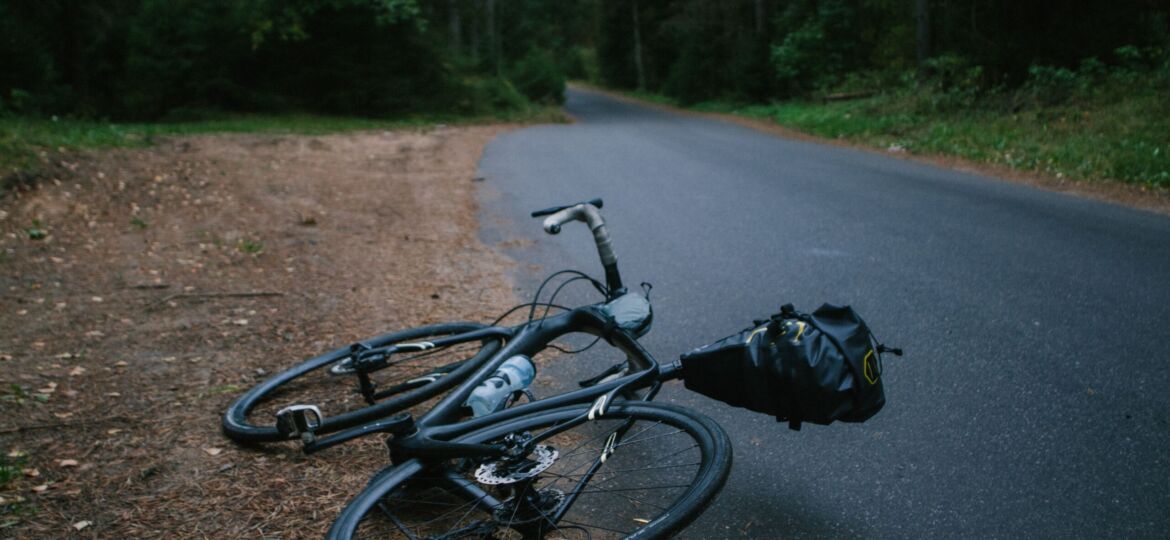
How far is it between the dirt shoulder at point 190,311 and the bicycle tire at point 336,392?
0.45ft

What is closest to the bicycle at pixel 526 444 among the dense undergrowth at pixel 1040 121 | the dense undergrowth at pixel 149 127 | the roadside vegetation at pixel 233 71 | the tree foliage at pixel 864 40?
the dense undergrowth at pixel 149 127

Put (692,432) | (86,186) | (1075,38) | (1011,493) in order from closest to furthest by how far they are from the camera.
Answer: (692,432)
(1011,493)
(86,186)
(1075,38)

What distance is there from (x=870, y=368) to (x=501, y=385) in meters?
1.44

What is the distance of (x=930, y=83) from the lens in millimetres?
18906

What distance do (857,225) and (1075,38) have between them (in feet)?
34.9

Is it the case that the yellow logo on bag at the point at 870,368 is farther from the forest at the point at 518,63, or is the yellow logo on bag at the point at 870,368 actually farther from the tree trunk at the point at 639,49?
the tree trunk at the point at 639,49

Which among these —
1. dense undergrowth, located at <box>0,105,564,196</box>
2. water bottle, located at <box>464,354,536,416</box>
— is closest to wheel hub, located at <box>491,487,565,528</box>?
water bottle, located at <box>464,354,536,416</box>

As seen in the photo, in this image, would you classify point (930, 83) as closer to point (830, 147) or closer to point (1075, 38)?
point (1075, 38)

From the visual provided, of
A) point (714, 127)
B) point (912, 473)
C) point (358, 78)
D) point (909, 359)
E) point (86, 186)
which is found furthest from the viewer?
point (358, 78)

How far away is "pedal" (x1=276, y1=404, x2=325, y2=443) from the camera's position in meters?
3.09

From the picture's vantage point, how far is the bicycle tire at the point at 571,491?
7.71 feet

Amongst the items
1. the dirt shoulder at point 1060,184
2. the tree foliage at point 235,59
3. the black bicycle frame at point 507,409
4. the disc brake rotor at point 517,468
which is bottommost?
the dirt shoulder at point 1060,184

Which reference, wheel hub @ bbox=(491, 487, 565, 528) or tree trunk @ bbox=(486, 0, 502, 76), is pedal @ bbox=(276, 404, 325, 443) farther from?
tree trunk @ bbox=(486, 0, 502, 76)

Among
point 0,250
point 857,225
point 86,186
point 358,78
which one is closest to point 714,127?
point 358,78
